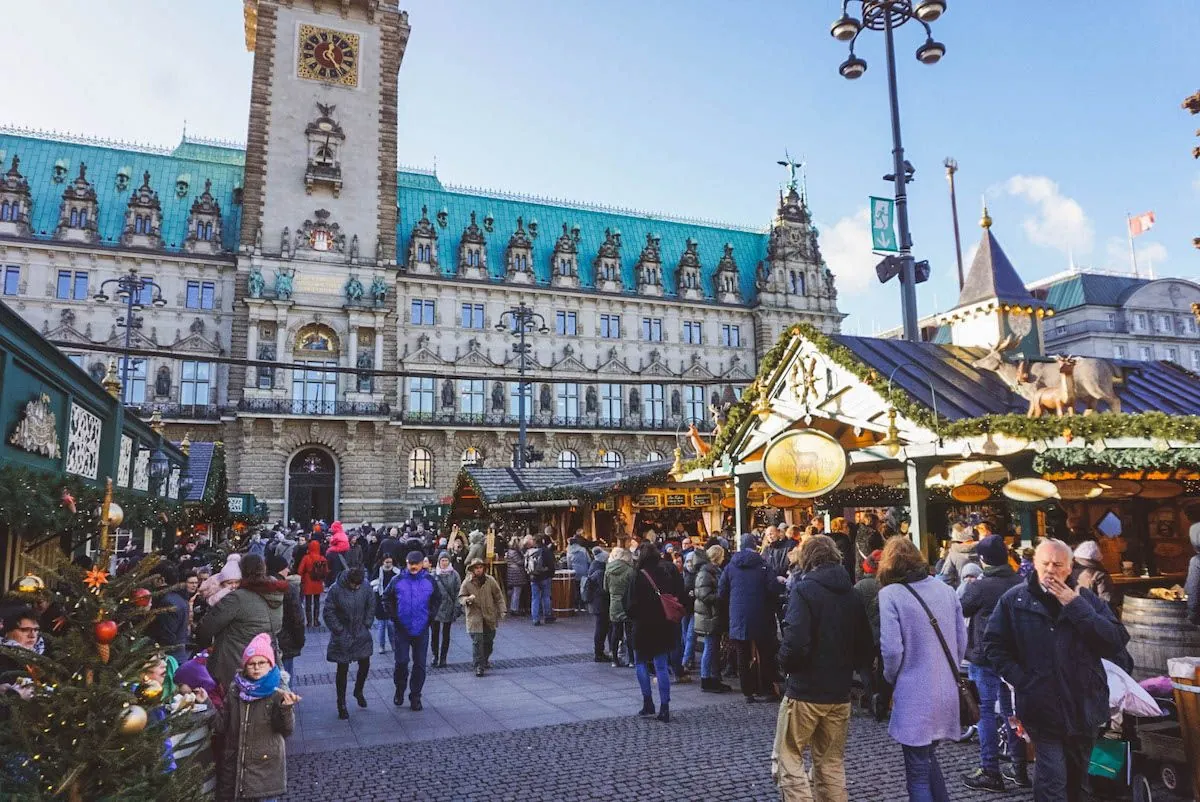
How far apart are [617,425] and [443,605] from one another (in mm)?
40157

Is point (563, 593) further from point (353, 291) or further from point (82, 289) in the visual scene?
point (82, 289)

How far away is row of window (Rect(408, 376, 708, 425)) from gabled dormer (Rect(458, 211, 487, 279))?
6810 mm

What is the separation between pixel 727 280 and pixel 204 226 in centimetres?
3281

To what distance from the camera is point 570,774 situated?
639cm

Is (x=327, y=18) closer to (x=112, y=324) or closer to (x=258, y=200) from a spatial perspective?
(x=258, y=200)

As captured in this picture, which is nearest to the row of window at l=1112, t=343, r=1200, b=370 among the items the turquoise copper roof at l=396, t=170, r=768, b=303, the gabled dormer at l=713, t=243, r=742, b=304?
the turquoise copper roof at l=396, t=170, r=768, b=303

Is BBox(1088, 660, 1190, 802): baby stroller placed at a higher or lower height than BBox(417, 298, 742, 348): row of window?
lower

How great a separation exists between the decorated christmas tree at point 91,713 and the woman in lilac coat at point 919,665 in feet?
11.9

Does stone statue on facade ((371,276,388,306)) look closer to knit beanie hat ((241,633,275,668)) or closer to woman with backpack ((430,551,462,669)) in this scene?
woman with backpack ((430,551,462,669))

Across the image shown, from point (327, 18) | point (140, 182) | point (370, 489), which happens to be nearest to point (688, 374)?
point (370, 489)

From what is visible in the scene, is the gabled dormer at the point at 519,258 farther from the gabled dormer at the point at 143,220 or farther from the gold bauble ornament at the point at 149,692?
the gold bauble ornament at the point at 149,692

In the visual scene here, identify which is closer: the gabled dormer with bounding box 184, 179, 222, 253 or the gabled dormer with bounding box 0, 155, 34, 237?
Answer: the gabled dormer with bounding box 0, 155, 34, 237

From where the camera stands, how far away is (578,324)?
51.4m

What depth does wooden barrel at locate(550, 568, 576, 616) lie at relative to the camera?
57.2 ft
